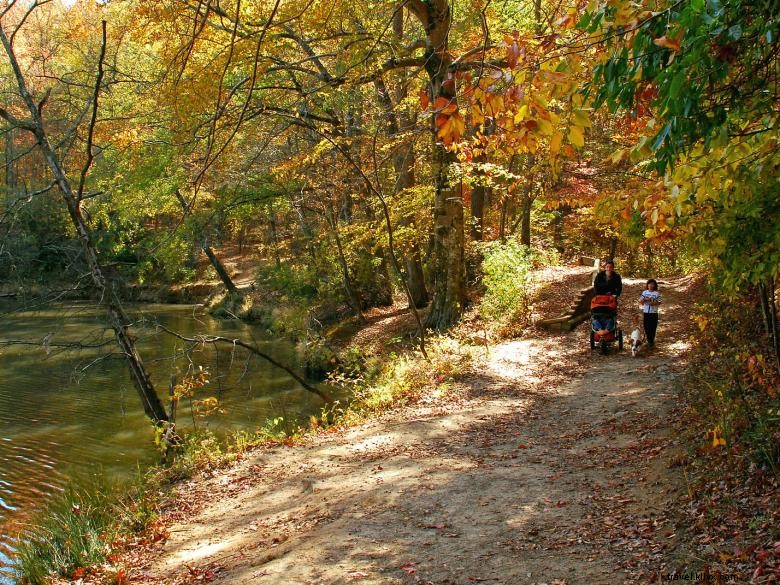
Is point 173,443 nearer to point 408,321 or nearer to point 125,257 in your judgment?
point 408,321

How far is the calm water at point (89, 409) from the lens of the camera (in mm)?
10008

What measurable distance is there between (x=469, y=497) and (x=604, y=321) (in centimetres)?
734

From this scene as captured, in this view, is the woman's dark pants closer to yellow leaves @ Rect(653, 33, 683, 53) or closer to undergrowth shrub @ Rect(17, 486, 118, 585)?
undergrowth shrub @ Rect(17, 486, 118, 585)

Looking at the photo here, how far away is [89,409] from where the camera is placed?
49.4 feet

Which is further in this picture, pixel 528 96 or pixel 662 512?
pixel 662 512

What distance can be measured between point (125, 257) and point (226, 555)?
32750mm

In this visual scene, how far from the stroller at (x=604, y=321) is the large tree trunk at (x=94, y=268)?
8.40 m

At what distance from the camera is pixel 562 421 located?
878cm

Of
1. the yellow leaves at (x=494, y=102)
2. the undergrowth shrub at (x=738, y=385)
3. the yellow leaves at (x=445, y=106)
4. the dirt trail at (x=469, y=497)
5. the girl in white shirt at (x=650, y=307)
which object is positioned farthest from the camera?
the girl in white shirt at (x=650, y=307)

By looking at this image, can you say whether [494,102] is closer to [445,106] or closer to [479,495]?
[445,106]

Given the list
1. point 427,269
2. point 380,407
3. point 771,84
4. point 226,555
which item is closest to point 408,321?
point 427,269

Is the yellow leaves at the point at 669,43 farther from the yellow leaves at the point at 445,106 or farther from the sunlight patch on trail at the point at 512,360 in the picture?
the sunlight patch on trail at the point at 512,360

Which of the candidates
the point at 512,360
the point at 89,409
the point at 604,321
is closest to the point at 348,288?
the point at 89,409

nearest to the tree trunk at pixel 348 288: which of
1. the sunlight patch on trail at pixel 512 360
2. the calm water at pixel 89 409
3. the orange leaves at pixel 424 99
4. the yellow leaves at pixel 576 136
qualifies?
the calm water at pixel 89 409
